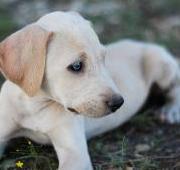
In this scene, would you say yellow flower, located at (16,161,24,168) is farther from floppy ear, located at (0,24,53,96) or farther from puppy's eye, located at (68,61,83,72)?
puppy's eye, located at (68,61,83,72)

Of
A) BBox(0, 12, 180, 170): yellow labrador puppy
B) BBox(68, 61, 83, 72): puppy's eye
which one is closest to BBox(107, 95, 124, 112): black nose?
BBox(0, 12, 180, 170): yellow labrador puppy

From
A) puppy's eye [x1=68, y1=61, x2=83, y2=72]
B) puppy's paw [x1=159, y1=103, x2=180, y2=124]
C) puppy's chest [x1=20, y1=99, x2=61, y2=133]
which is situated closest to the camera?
puppy's eye [x1=68, y1=61, x2=83, y2=72]

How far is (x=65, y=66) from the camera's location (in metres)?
4.45

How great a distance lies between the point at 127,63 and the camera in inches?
246

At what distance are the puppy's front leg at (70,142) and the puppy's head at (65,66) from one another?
0.44 metres

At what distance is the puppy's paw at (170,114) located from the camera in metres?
6.23

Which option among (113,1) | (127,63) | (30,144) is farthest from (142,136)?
(113,1)

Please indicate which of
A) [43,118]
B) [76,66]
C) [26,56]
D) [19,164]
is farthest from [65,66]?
[19,164]

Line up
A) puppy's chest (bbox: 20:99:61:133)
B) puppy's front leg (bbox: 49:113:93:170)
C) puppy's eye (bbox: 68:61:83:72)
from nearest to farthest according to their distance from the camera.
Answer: puppy's eye (bbox: 68:61:83:72)
puppy's front leg (bbox: 49:113:93:170)
puppy's chest (bbox: 20:99:61:133)

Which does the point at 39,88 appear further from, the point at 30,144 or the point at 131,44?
the point at 131,44

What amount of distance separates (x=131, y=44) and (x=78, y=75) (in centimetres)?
222

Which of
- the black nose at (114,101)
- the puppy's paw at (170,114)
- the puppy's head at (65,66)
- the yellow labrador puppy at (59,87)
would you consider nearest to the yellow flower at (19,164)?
the yellow labrador puppy at (59,87)

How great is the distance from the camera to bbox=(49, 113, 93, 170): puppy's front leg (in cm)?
481

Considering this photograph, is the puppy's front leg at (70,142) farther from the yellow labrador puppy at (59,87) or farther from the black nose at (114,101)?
the black nose at (114,101)
